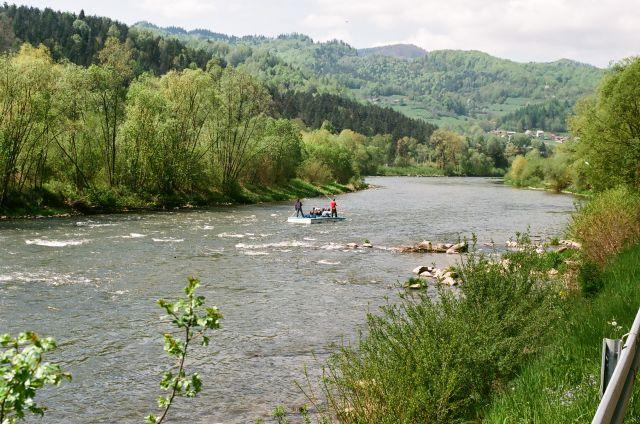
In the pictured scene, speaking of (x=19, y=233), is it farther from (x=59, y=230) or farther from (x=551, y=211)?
(x=551, y=211)

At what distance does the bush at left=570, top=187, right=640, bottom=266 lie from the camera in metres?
20.1

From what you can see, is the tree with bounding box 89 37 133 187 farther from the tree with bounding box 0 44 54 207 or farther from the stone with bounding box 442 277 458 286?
the stone with bounding box 442 277 458 286

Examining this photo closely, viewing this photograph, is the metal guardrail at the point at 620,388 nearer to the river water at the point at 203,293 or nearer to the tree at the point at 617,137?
the river water at the point at 203,293

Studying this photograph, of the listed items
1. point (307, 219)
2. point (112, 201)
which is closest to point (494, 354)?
point (307, 219)

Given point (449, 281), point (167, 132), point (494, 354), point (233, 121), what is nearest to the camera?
point (494, 354)

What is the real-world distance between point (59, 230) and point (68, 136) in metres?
18.6

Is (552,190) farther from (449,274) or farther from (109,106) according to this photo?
(449,274)

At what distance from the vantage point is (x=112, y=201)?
185 ft

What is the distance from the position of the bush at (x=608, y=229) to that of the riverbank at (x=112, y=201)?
4314 cm

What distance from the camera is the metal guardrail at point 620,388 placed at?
289 centimetres

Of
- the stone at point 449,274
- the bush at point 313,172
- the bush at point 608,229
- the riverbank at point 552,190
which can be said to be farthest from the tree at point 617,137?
the bush at point 313,172

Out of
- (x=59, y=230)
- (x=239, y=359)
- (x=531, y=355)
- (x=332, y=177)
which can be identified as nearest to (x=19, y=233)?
(x=59, y=230)

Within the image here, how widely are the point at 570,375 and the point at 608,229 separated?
1482cm

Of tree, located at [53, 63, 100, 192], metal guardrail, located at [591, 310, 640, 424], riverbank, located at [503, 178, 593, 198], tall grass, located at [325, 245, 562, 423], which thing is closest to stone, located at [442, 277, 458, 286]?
tall grass, located at [325, 245, 562, 423]
